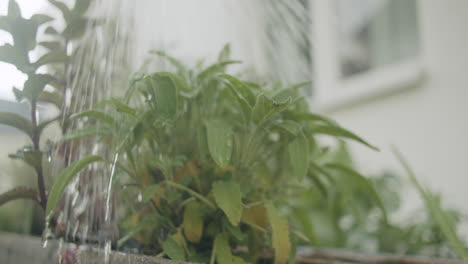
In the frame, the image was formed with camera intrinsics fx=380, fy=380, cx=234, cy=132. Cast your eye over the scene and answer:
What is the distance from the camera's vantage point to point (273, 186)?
1.74 feet

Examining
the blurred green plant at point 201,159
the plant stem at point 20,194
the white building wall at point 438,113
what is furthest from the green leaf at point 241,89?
the white building wall at point 438,113

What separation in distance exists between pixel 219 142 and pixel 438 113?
1261 millimetres

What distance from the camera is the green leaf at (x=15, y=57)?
36 cm

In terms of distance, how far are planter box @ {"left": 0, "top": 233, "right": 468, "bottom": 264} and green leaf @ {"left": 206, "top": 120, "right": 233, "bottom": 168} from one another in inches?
3.9

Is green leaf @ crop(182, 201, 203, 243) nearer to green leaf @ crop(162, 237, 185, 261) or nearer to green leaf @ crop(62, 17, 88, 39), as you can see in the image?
green leaf @ crop(162, 237, 185, 261)

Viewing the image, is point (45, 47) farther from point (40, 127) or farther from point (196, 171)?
point (196, 171)

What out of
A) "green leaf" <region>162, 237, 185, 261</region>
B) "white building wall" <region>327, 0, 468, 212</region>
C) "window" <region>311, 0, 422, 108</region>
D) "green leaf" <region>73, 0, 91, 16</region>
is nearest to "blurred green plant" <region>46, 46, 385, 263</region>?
"green leaf" <region>162, 237, 185, 261</region>

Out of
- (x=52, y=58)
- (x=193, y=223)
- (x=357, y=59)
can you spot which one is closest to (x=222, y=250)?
(x=193, y=223)

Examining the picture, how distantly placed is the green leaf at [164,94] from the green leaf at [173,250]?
0.41 feet

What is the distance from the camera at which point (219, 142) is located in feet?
1.22

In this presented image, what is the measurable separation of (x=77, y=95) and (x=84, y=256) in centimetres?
18

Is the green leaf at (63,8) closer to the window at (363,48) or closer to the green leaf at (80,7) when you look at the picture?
the green leaf at (80,7)

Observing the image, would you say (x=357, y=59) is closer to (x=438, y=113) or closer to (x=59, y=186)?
(x=438, y=113)

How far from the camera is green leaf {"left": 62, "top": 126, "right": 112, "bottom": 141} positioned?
0.39m
